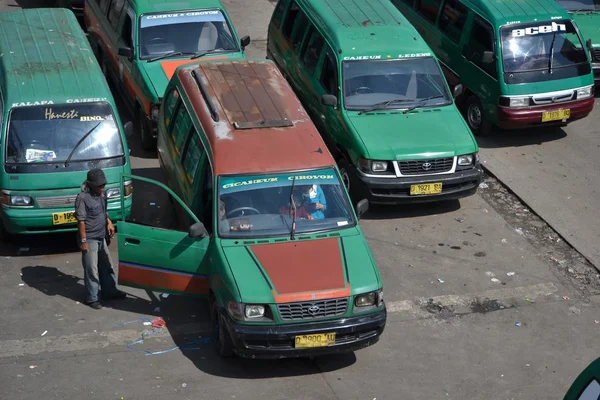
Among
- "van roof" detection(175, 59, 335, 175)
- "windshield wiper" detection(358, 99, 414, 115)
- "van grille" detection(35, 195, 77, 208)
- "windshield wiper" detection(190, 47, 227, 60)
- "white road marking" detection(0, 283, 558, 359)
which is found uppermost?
"van roof" detection(175, 59, 335, 175)

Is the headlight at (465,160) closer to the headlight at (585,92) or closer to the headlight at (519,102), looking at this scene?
the headlight at (519,102)

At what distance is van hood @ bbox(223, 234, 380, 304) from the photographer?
A: 28.9 ft

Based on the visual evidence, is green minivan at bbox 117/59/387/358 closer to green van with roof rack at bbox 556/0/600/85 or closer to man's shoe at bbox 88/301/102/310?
man's shoe at bbox 88/301/102/310

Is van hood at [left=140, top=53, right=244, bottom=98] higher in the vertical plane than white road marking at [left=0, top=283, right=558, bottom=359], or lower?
higher

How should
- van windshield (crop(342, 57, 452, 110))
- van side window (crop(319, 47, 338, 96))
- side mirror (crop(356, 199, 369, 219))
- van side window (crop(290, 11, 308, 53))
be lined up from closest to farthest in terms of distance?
side mirror (crop(356, 199, 369, 219)) < van windshield (crop(342, 57, 452, 110)) < van side window (crop(319, 47, 338, 96)) < van side window (crop(290, 11, 308, 53))

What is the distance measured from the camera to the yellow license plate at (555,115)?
14.3 meters

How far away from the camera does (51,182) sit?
11.0 m

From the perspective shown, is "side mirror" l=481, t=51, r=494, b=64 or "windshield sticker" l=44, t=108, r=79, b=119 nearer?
"windshield sticker" l=44, t=108, r=79, b=119

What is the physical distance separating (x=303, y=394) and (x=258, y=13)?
12342mm

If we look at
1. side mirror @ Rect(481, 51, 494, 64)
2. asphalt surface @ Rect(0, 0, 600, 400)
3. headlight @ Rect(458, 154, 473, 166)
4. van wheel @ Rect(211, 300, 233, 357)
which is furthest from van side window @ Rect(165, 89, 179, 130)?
side mirror @ Rect(481, 51, 494, 64)

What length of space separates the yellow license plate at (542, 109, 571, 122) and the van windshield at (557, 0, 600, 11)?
291cm

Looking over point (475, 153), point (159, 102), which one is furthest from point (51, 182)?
point (475, 153)

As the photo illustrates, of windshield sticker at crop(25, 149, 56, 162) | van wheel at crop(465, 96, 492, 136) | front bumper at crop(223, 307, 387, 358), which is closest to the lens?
front bumper at crop(223, 307, 387, 358)

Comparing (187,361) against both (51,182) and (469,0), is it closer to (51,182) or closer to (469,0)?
(51,182)
